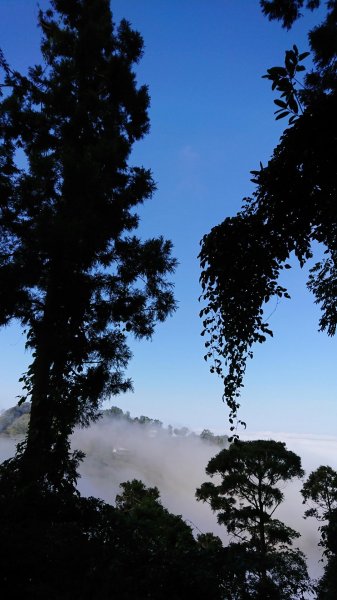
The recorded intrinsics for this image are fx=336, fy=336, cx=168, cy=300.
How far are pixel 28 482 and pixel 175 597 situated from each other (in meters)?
4.00

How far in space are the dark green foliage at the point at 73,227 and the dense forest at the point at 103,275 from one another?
38 millimetres

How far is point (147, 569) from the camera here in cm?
395

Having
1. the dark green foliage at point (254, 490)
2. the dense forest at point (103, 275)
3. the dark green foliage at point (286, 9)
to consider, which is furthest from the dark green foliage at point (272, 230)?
the dark green foliage at point (254, 490)

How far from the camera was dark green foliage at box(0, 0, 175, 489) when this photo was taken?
734 centimetres

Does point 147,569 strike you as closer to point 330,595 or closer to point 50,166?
point 330,595

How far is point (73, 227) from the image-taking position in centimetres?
712

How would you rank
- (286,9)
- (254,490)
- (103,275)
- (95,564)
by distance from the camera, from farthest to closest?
(254,490) < (103,275) < (286,9) < (95,564)

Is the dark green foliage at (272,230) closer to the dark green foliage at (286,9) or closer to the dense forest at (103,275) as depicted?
the dense forest at (103,275)

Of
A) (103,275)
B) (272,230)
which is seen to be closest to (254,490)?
(103,275)

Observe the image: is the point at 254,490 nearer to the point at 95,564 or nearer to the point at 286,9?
the point at 95,564

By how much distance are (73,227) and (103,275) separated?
6.60 feet

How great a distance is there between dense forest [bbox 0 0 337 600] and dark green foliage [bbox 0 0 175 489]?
0.13 feet

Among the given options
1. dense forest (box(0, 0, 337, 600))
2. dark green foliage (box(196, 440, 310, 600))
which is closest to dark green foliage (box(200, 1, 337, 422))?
dense forest (box(0, 0, 337, 600))

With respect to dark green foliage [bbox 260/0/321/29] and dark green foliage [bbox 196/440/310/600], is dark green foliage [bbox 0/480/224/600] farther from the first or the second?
dark green foliage [bbox 196/440/310/600]
